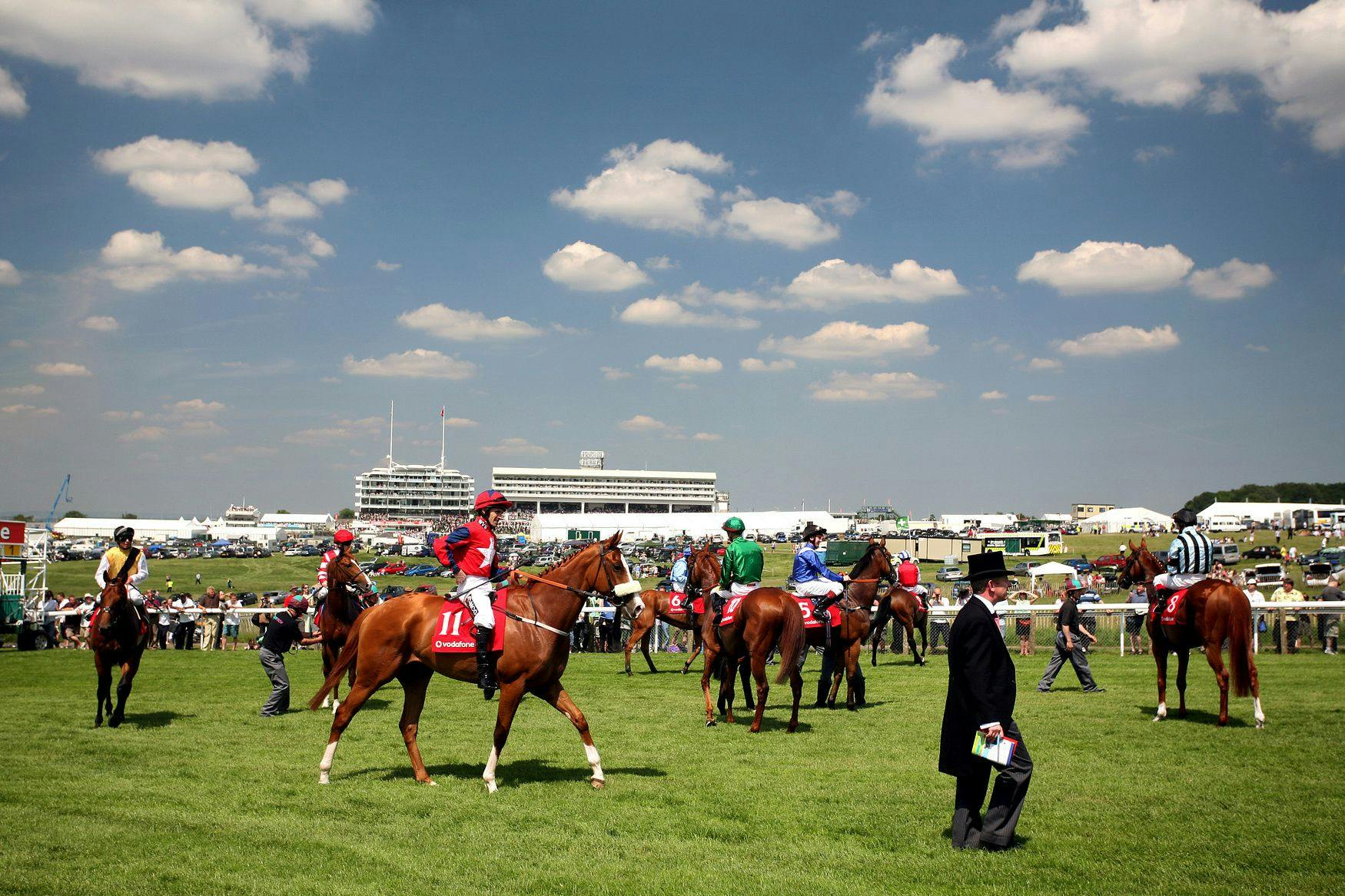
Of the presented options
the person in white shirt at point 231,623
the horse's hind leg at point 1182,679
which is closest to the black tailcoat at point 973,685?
the horse's hind leg at point 1182,679

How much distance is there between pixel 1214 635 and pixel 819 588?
15.5 feet

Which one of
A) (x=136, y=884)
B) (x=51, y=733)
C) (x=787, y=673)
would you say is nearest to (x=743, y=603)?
(x=787, y=673)

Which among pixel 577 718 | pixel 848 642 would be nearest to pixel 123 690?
pixel 577 718

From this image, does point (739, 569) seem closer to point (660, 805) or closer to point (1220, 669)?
point (660, 805)

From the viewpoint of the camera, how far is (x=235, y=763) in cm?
927

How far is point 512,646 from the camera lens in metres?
8.31

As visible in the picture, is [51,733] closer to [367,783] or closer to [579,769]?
[367,783]

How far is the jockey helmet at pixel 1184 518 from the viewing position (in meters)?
11.6

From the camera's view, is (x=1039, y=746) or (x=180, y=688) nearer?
(x=1039, y=746)

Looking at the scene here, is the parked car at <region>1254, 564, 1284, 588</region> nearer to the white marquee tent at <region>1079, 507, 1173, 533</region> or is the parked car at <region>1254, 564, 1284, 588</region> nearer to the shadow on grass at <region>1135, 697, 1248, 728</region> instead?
the shadow on grass at <region>1135, 697, 1248, 728</region>

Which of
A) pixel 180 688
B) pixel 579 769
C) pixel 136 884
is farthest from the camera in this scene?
pixel 180 688

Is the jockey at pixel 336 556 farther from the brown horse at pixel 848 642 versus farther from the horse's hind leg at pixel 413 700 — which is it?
the brown horse at pixel 848 642

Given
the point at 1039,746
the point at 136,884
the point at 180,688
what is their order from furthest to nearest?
1. the point at 180,688
2. the point at 1039,746
3. the point at 136,884

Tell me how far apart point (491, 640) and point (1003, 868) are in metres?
4.59
